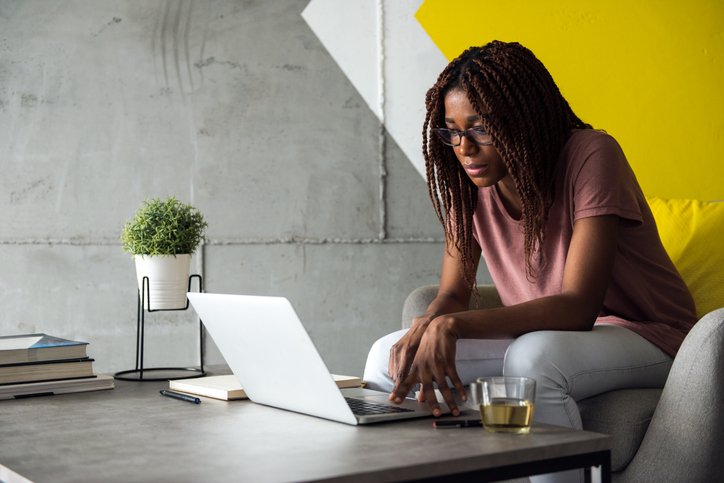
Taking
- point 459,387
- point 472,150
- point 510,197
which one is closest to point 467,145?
point 472,150

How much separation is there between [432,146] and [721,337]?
745 millimetres

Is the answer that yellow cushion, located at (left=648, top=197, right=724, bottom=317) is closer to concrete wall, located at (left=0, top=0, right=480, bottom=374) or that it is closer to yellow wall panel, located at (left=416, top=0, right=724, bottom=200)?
yellow wall panel, located at (left=416, top=0, right=724, bottom=200)

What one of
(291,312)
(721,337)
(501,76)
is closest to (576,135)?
(501,76)

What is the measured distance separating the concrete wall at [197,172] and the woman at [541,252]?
1594mm

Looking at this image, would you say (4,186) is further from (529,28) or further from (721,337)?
(721,337)

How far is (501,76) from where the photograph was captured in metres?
1.78

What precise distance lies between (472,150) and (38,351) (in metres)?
0.91

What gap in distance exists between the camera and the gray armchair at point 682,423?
1451 millimetres

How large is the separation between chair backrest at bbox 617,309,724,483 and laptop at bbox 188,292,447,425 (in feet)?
1.40

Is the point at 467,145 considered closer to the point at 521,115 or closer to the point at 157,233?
the point at 521,115

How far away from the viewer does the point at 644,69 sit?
10.9 feet

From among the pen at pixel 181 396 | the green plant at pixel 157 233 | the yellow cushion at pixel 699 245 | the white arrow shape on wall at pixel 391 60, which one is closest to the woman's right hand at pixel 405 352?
the pen at pixel 181 396

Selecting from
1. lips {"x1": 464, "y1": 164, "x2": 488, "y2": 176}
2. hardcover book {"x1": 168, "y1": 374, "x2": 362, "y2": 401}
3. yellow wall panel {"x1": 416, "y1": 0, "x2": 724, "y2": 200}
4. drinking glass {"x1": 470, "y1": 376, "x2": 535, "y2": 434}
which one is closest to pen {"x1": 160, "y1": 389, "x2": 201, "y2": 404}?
hardcover book {"x1": 168, "y1": 374, "x2": 362, "y2": 401}

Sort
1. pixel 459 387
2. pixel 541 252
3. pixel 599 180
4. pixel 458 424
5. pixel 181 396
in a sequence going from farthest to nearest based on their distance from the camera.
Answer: pixel 541 252 < pixel 599 180 < pixel 181 396 < pixel 459 387 < pixel 458 424
